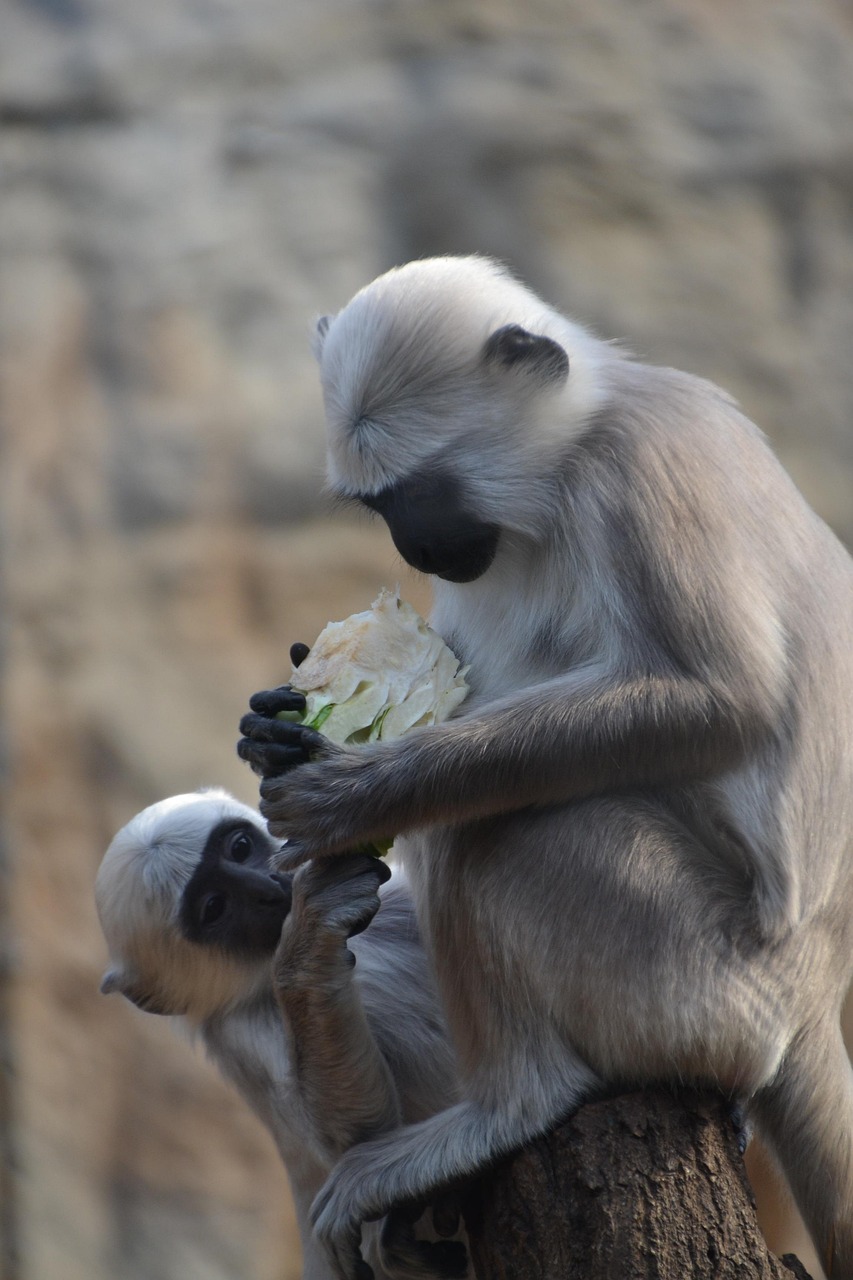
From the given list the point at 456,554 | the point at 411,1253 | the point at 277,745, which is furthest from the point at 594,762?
the point at 411,1253

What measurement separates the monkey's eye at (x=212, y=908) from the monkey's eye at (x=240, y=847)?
0.36 feet

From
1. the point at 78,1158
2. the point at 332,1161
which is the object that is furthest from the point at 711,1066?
the point at 78,1158

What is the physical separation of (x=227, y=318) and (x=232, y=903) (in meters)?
3.09

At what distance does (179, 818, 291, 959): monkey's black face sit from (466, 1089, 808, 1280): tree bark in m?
1.12

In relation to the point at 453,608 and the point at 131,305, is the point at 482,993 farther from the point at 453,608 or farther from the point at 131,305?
the point at 131,305

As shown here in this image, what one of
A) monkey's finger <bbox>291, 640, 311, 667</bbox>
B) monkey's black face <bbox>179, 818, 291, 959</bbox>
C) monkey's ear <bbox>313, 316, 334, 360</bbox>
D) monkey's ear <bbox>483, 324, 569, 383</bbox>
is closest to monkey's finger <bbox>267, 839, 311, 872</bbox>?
monkey's finger <bbox>291, 640, 311, 667</bbox>

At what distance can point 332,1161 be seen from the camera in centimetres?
283

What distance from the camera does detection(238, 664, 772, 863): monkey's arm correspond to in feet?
7.79

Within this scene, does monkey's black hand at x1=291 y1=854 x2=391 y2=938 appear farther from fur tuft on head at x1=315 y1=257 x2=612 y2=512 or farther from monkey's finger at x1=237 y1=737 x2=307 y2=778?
fur tuft on head at x1=315 y1=257 x2=612 y2=512

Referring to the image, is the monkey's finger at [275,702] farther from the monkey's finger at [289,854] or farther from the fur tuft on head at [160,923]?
the fur tuft on head at [160,923]

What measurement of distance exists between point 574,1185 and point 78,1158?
318 centimetres

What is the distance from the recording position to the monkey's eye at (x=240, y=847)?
3.53 metres

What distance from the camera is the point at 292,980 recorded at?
269 cm

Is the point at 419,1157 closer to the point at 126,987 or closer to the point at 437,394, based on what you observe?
the point at 126,987
